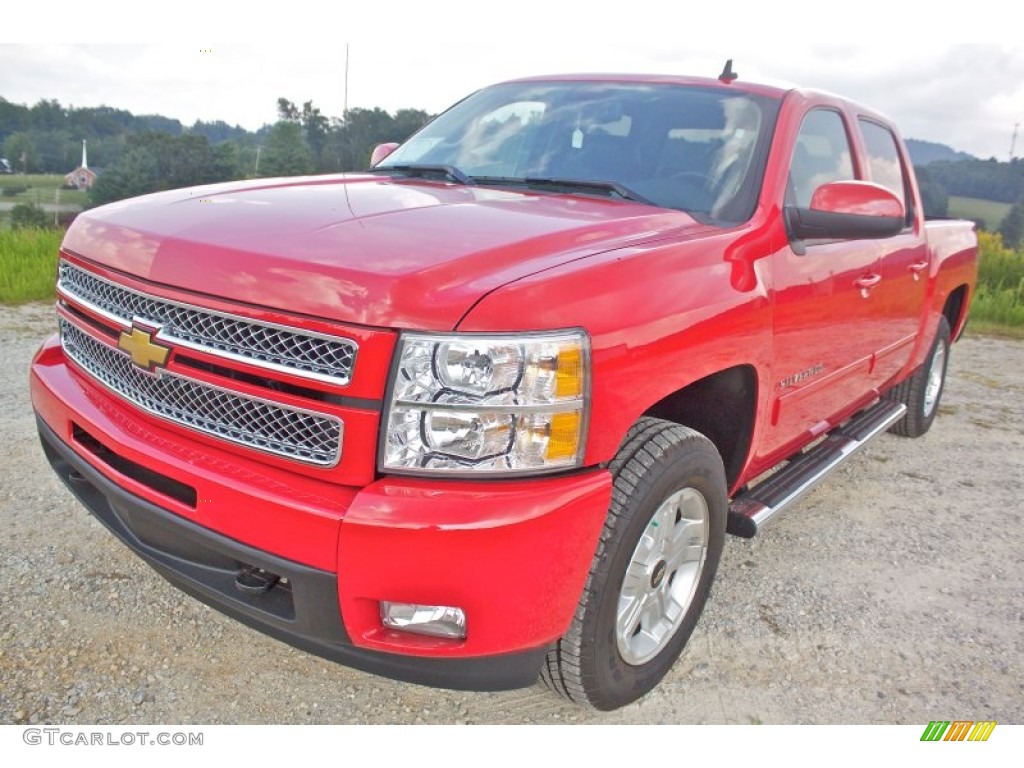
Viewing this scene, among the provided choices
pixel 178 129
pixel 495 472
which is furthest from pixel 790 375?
pixel 178 129

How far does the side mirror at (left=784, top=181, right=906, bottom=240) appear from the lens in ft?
8.95

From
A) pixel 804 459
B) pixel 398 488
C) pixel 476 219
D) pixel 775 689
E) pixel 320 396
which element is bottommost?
pixel 775 689

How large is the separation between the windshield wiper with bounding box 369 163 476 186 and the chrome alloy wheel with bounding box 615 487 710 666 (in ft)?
4.76

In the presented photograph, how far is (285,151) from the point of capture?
5.59m

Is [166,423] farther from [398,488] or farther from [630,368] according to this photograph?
[630,368]

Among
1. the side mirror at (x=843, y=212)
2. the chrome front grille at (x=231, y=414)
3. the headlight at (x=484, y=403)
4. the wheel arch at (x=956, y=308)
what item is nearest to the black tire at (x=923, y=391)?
the wheel arch at (x=956, y=308)

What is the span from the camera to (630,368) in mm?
1952

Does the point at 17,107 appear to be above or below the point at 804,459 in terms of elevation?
above

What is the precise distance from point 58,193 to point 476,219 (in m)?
11.5

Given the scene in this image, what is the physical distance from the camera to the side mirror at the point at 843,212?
2.73 metres

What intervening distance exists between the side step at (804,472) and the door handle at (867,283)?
698 mm

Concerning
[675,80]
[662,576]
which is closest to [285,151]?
[675,80]

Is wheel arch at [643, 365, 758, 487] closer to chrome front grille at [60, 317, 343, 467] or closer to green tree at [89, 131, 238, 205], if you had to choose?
chrome front grille at [60, 317, 343, 467]

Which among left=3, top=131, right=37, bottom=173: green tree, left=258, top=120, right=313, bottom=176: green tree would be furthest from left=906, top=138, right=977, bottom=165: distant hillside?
left=3, top=131, right=37, bottom=173: green tree
